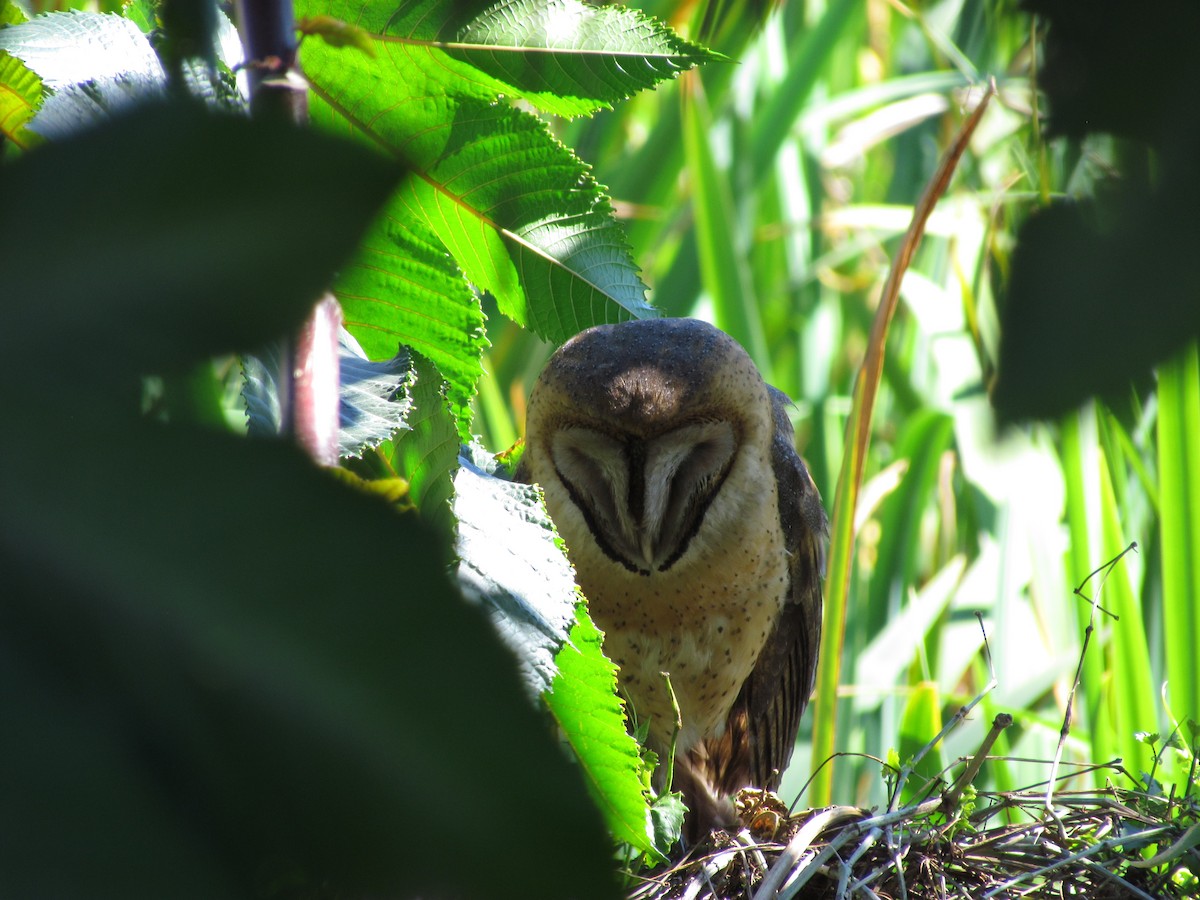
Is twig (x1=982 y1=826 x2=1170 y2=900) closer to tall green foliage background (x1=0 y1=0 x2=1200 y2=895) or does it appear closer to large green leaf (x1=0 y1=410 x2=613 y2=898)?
tall green foliage background (x1=0 y1=0 x2=1200 y2=895)

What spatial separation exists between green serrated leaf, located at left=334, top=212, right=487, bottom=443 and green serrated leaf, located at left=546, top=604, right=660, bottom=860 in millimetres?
160

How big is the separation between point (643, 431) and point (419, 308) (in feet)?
2.54

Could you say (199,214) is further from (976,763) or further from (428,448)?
(976,763)

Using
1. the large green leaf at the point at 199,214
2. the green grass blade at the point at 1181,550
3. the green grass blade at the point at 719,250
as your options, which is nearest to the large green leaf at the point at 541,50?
the large green leaf at the point at 199,214

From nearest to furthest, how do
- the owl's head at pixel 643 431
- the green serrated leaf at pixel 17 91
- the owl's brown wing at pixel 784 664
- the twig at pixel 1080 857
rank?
the green serrated leaf at pixel 17 91
the twig at pixel 1080 857
the owl's head at pixel 643 431
the owl's brown wing at pixel 784 664

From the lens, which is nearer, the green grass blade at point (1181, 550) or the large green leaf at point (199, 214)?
the large green leaf at point (199, 214)

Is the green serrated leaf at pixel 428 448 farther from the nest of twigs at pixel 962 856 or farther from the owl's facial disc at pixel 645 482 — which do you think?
the owl's facial disc at pixel 645 482

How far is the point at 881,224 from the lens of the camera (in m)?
2.92

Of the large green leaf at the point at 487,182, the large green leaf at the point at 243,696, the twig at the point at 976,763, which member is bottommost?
the twig at the point at 976,763

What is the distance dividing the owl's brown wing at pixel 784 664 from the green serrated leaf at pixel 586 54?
1.15 meters

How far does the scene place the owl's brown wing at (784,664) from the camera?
5.95 feet

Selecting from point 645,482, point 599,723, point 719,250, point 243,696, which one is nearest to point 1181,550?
point 645,482

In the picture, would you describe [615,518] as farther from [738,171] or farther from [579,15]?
[738,171]

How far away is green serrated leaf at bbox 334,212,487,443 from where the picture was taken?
0.65 m
